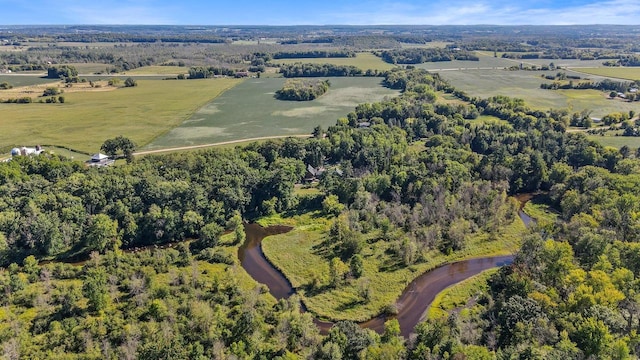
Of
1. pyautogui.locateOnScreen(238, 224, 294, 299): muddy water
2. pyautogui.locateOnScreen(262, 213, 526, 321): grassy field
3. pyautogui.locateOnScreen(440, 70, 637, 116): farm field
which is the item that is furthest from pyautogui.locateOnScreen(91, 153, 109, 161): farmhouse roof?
pyautogui.locateOnScreen(440, 70, 637, 116): farm field

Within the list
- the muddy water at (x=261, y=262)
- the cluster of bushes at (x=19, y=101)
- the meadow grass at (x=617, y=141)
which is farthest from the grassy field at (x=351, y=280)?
the cluster of bushes at (x=19, y=101)

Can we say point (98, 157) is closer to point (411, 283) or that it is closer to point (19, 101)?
point (411, 283)

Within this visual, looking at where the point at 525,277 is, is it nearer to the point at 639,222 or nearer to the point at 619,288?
the point at 619,288

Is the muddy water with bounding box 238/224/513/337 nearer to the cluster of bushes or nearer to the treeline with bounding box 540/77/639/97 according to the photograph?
the cluster of bushes

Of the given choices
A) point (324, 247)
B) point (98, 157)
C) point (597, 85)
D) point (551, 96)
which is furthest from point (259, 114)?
point (597, 85)

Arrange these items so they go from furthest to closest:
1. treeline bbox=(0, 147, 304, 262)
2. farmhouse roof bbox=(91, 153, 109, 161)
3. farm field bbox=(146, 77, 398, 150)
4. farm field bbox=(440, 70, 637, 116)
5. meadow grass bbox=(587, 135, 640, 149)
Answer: farm field bbox=(440, 70, 637, 116) → farm field bbox=(146, 77, 398, 150) → meadow grass bbox=(587, 135, 640, 149) → farmhouse roof bbox=(91, 153, 109, 161) → treeline bbox=(0, 147, 304, 262)

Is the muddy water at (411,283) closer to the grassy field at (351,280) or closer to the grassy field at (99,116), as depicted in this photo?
the grassy field at (351,280)
